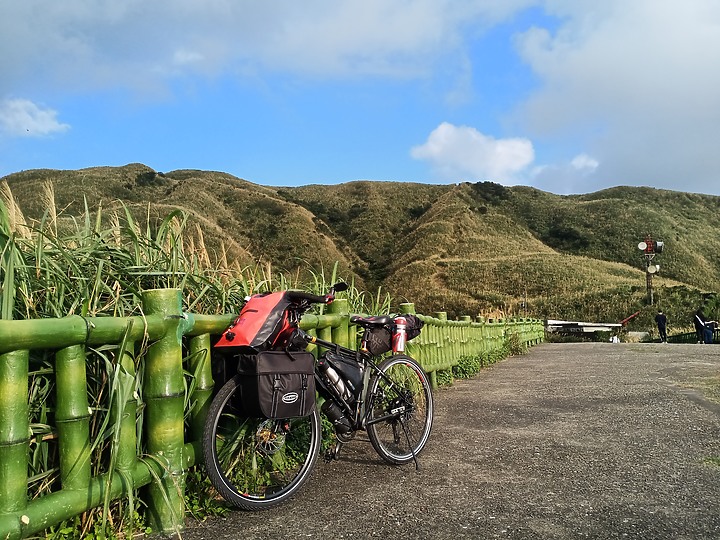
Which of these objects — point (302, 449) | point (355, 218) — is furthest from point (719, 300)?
point (355, 218)

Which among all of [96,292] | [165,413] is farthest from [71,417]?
[96,292]

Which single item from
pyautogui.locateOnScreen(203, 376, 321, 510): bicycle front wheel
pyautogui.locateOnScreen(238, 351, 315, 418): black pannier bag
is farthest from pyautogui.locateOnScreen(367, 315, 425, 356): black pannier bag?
pyautogui.locateOnScreen(238, 351, 315, 418): black pannier bag

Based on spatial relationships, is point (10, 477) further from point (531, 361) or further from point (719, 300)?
point (719, 300)

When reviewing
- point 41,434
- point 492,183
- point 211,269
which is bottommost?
point 41,434

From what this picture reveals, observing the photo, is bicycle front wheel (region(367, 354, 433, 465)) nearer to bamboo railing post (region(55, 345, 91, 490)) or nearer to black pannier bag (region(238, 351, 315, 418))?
black pannier bag (region(238, 351, 315, 418))

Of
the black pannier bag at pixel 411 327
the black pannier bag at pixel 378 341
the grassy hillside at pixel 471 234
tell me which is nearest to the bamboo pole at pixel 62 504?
the black pannier bag at pixel 378 341

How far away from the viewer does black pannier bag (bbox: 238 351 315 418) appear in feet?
10.9

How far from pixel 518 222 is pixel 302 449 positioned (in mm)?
89830

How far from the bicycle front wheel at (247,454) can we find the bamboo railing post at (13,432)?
0.99 metres

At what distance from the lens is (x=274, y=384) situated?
3.38 m

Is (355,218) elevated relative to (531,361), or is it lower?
elevated

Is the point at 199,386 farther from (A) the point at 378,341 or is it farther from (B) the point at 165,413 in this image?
(A) the point at 378,341

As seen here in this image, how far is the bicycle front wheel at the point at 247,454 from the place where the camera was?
3.31 metres

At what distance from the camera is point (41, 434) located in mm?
2703
